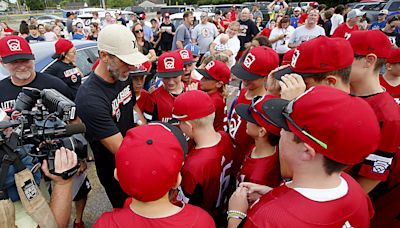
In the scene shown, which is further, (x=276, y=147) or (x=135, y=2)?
(x=135, y=2)

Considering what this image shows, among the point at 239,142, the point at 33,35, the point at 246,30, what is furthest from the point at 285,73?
the point at 33,35

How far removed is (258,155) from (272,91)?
0.65 m

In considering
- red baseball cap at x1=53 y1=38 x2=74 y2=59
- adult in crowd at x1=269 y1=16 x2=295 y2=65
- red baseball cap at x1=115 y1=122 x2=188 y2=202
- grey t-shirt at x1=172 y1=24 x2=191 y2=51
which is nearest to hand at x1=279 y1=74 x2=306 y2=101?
red baseball cap at x1=115 y1=122 x2=188 y2=202

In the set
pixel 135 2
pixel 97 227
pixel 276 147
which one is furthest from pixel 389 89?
pixel 135 2

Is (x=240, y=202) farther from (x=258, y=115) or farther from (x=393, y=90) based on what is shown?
(x=393, y=90)

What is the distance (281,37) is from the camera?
7.89 meters

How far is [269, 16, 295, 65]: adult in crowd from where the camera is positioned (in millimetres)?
7848

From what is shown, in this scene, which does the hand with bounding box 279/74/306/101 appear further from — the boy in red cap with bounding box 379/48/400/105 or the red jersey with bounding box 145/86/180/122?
the boy in red cap with bounding box 379/48/400/105

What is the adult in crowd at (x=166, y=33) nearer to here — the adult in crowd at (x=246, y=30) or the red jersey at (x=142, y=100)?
the adult in crowd at (x=246, y=30)

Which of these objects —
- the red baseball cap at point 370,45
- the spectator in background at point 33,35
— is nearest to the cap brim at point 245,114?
the red baseball cap at point 370,45

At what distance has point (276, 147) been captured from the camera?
6.73ft

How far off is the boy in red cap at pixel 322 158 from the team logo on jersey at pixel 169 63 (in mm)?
2252

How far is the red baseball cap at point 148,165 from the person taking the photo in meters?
1.31

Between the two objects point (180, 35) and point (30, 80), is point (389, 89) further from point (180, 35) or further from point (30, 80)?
point (180, 35)
